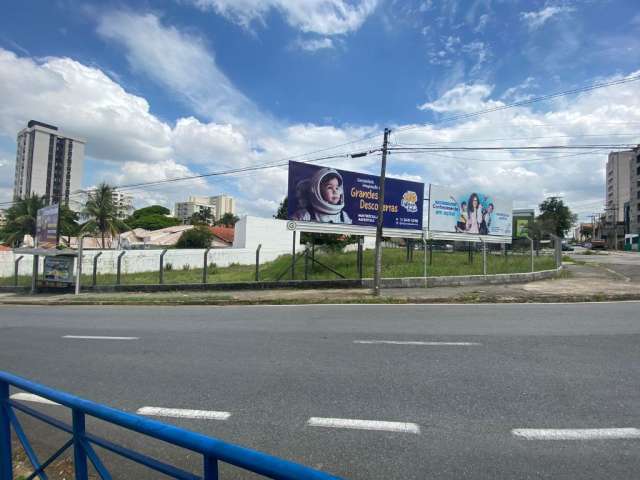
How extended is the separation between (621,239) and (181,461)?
103 meters

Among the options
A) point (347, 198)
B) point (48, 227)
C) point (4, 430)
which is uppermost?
point (347, 198)

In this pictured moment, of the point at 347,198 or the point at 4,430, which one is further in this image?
the point at 347,198

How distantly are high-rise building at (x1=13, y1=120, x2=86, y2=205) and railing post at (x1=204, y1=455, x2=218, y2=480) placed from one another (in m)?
45.5

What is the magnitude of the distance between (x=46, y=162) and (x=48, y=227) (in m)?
25.0

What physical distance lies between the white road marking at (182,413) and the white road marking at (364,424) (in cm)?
97

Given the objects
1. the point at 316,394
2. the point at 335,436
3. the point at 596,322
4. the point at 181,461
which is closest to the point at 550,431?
the point at 335,436

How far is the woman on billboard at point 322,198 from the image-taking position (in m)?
16.9

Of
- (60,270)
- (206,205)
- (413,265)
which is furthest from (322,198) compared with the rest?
(206,205)

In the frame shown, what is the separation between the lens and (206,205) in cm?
15050

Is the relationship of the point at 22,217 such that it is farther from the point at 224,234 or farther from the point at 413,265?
the point at 413,265

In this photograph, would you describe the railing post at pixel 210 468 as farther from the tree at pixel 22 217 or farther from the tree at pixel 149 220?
the tree at pixel 149 220

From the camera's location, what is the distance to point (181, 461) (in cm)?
340

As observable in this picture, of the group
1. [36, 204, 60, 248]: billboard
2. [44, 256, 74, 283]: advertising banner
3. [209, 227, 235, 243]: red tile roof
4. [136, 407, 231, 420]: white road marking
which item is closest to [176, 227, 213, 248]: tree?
[209, 227, 235, 243]: red tile roof

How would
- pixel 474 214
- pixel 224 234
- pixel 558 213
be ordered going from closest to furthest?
pixel 474 214 → pixel 224 234 → pixel 558 213
